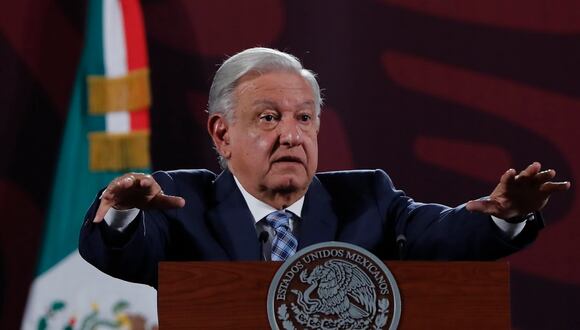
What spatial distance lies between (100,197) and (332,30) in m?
1.96

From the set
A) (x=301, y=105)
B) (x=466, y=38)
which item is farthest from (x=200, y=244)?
(x=466, y=38)

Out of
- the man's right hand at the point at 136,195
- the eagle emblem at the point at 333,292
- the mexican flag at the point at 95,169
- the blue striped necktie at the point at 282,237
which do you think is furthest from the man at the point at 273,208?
the mexican flag at the point at 95,169

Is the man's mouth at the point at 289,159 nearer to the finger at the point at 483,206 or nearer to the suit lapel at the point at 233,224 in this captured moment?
the suit lapel at the point at 233,224

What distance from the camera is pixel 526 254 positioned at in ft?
11.0

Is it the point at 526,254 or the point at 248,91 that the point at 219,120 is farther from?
the point at 526,254

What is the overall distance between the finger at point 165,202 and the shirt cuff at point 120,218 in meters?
0.11

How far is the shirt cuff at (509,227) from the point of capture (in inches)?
67.4

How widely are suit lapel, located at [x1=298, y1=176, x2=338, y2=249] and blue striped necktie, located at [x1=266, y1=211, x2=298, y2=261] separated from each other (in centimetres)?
2

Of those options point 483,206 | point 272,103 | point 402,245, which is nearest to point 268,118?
point 272,103

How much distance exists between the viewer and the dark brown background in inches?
132

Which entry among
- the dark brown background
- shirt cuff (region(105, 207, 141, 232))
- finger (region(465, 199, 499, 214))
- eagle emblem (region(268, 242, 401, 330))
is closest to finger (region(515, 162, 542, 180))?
finger (region(465, 199, 499, 214))

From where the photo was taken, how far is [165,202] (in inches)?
62.8

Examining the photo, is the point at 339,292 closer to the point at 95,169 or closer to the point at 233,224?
the point at 233,224

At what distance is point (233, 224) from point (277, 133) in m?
0.23
